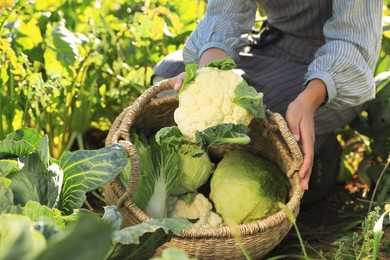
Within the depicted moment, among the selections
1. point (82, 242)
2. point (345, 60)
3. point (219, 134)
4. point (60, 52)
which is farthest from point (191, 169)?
point (82, 242)

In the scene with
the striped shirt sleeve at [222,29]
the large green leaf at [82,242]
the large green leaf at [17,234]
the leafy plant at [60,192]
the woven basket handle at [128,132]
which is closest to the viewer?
the large green leaf at [82,242]

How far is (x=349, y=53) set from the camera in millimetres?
2172

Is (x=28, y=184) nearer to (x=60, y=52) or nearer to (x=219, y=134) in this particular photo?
(x=219, y=134)

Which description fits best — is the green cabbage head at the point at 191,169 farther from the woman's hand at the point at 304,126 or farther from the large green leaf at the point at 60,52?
the large green leaf at the point at 60,52

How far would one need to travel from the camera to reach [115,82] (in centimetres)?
297

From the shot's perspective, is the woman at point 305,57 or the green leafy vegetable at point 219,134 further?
the woman at point 305,57

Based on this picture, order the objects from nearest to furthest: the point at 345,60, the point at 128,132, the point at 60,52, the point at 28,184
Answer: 1. the point at 28,184
2. the point at 128,132
3. the point at 345,60
4. the point at 60,52

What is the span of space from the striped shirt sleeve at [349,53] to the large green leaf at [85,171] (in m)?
0.77

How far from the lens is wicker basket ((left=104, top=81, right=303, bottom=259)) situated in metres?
1.83

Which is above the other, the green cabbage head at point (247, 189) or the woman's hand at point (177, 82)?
the woman's hand at point (177, 82)

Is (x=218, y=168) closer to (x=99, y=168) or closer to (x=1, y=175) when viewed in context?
(x=99, y=168)

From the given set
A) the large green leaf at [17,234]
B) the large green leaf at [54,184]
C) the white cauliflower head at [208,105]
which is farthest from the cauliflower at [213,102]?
the large green leaf at [17,234]

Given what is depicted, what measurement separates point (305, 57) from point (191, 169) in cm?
78

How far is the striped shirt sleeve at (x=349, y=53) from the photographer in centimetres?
215
